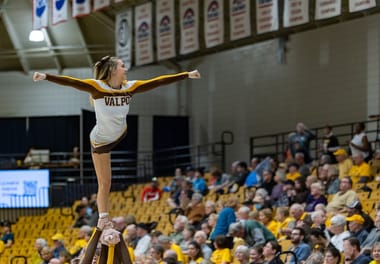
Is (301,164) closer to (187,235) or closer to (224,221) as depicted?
(224,221)

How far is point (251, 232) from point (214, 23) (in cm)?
684

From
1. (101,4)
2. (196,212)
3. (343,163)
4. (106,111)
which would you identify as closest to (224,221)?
(196,212)

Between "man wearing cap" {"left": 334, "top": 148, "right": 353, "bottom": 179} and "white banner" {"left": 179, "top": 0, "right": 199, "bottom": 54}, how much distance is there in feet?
14.2

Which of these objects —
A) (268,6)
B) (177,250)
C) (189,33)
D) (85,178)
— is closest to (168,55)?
(189,33)

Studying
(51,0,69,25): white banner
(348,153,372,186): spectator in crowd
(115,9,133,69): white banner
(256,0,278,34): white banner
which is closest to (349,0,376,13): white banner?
(256,0,278,34): white banner

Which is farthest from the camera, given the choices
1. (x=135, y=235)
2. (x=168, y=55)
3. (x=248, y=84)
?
(x=248, y=84)

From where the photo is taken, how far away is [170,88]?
25.2m

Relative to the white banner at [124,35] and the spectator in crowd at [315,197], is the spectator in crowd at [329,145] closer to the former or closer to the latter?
Answer: the spectator in crowd at [315,197]

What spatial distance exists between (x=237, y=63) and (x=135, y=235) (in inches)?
383

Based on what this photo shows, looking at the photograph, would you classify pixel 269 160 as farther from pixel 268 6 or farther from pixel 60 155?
pixel 60 155

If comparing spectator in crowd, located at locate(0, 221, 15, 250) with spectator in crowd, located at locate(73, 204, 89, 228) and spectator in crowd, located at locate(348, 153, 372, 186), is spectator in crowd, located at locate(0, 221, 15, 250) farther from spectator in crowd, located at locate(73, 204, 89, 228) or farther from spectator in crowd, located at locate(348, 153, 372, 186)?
spectator in crowd, located at locate(348, 153, 372, 186)

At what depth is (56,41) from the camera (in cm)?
2450

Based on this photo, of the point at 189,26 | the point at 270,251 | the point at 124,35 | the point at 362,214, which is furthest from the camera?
the point at 124,35

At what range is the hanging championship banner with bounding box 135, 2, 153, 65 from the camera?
767 inches
